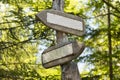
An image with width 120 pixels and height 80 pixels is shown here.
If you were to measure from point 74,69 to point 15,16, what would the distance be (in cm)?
380

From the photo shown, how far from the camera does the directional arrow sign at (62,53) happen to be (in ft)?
11.6

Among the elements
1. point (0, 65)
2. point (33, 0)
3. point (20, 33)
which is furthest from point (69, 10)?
point (0, 65)

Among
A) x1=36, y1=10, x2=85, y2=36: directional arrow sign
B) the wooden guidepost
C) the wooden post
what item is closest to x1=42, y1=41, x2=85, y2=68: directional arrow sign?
the wooden guidepost

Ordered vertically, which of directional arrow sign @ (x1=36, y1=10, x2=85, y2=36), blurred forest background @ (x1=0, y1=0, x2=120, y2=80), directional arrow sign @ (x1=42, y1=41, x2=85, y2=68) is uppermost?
directional arrow sign @ (x1=36, y1=10, x2=85, y2=36)

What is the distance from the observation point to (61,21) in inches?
148

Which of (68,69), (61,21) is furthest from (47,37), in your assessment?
(68,69)

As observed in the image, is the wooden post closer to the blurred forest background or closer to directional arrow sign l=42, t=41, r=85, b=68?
directional arrow sign l=42, t=41, r=85, b=68

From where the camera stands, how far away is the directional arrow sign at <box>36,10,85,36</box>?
146 inches

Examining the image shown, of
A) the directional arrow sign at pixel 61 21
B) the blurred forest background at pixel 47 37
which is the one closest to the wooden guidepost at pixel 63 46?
the directional arrow sign at pixel 61 21

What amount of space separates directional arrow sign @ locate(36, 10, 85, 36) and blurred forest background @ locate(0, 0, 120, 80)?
3.26 metres

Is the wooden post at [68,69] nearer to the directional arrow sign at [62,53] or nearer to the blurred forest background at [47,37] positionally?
the directional arrow sign at [62,53]

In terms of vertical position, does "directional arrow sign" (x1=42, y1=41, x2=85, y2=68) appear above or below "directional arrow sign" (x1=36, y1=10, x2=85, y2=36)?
below

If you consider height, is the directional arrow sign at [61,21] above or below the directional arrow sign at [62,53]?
above

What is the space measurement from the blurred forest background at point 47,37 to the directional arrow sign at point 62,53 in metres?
3.19
